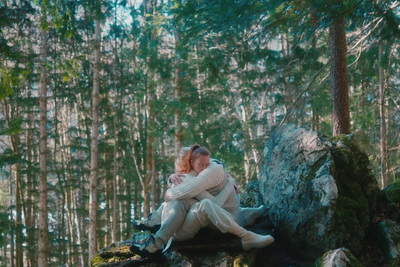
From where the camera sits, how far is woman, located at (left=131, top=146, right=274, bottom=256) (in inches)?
165

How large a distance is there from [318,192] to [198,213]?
1.32 metres

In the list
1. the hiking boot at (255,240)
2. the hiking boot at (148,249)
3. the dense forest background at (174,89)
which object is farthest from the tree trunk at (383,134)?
the hiking boot at (148,249)

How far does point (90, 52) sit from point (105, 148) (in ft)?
13.5

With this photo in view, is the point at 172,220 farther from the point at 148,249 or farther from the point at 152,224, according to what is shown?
the point at 152,224

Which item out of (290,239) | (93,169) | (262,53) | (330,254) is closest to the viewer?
(330,254)

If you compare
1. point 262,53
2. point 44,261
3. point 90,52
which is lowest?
point 44,261

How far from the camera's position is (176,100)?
13383mm

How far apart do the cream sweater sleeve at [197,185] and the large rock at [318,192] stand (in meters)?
0.96

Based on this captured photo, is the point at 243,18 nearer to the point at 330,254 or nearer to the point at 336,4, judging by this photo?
the point at 336,4

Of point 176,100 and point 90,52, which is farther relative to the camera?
point 90,52

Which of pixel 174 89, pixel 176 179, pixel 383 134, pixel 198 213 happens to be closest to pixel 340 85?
pixel 176 179

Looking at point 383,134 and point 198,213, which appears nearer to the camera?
point 198,213

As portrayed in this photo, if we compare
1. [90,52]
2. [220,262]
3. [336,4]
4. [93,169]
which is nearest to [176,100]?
[93,169]

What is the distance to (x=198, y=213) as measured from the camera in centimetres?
423
